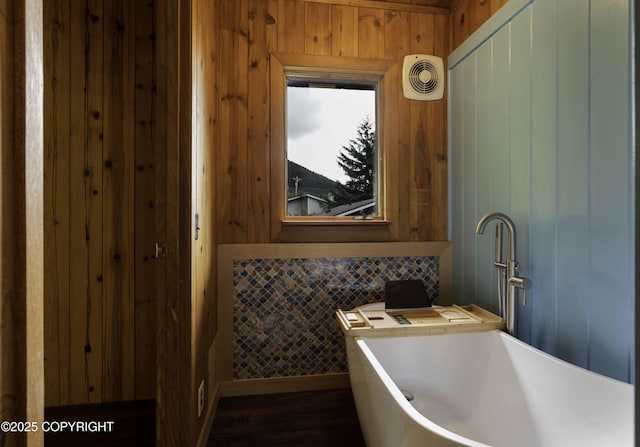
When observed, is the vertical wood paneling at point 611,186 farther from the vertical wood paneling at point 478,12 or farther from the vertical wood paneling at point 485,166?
the vertical wood paneling at point 478,12

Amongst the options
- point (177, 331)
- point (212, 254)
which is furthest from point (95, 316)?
point (177, 331)

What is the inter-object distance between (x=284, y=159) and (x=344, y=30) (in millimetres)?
927

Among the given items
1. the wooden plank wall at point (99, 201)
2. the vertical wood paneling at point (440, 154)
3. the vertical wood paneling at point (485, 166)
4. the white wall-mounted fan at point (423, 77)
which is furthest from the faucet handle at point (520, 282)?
the wooden plank wall at point (99, 201)

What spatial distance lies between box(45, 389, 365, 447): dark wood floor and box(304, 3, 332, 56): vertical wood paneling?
217cm

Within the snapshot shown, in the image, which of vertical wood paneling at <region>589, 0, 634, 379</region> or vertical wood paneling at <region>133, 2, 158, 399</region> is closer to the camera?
vertical wood paneling at <region>589, 0, 634, 379</region>

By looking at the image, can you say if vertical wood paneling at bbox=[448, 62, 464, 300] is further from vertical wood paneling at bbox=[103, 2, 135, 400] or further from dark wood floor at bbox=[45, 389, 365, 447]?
vertical wood paneling at bbox=[103, 2, 135, 400]

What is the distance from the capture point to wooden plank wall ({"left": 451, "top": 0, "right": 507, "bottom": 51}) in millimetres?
1779

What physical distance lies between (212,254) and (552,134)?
5.77ft

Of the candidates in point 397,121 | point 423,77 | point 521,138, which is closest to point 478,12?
point 423,77

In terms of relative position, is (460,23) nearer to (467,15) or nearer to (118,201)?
(467,15)

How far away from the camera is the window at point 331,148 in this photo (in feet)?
6.97

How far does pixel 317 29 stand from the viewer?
204 centimetres

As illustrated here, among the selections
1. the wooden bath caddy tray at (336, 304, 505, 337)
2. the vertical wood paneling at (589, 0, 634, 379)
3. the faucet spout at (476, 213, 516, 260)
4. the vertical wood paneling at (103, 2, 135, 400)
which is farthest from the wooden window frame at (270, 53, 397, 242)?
the vertical wood paneling at (589, 0, 634, 379)

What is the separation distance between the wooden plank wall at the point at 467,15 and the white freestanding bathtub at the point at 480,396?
1731mm
